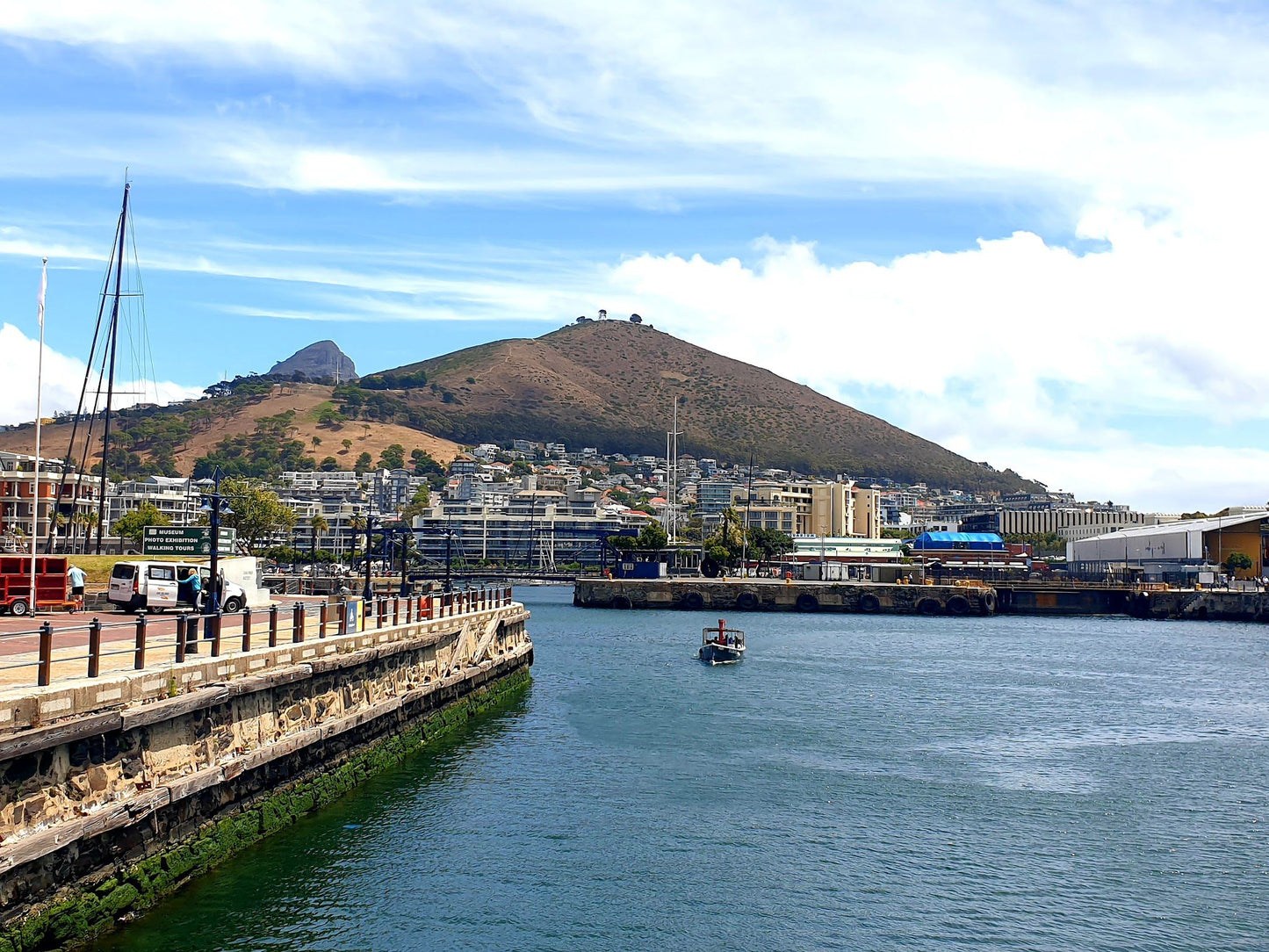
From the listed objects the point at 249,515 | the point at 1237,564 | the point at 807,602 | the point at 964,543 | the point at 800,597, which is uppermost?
the point at 249,515

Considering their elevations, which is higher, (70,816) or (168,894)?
(70,816)

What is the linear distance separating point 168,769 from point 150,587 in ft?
74.7

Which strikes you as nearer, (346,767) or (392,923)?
(392,923)

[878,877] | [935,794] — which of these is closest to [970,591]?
[935,794]

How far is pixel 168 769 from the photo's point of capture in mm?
17422

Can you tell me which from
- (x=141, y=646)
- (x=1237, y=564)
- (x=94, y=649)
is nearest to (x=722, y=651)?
(x=141, y=646)

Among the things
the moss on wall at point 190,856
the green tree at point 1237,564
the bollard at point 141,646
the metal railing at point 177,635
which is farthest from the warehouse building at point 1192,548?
the bollard at point 141,646

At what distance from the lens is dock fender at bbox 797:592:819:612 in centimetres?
11825

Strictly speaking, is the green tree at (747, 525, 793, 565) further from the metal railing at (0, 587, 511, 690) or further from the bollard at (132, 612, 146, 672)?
the bollard at (132, 612, 146, 672)

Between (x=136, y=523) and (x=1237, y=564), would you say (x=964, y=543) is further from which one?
(x=136, y=523)

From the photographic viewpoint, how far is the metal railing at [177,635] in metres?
16.3

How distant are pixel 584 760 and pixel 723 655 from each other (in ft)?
96.0

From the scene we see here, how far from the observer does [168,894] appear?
17.2 metres

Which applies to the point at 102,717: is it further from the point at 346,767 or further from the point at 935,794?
the point at 935,794
